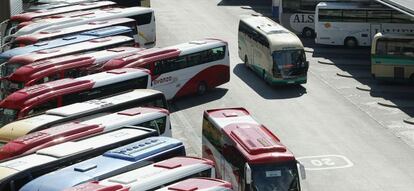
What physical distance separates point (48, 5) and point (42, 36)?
41.0ft

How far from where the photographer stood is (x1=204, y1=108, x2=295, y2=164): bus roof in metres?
25.3

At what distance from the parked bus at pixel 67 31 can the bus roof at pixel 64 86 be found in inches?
365

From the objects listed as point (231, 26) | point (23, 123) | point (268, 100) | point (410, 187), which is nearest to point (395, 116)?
point (268, 100)

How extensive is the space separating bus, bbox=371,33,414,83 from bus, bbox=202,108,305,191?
1615 centimetres

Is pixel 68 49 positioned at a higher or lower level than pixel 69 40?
lower

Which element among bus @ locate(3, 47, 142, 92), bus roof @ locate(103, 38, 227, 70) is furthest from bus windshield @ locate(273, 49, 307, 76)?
bus @ locate(3, 47, 142, 92)

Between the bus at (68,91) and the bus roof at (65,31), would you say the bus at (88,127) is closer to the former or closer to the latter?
the bus at (68,91)

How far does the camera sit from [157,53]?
39.3 meters

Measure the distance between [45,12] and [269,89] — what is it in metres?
17.6

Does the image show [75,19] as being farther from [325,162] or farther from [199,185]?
[199,185]

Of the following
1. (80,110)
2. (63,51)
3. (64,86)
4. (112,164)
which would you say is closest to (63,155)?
(112,164)

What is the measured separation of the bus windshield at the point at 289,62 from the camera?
4228 cm

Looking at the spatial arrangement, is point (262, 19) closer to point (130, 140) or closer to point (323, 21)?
point (323, 21)

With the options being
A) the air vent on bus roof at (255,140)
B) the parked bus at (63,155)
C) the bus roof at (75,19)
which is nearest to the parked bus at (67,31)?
the bus roof at (75,19)
